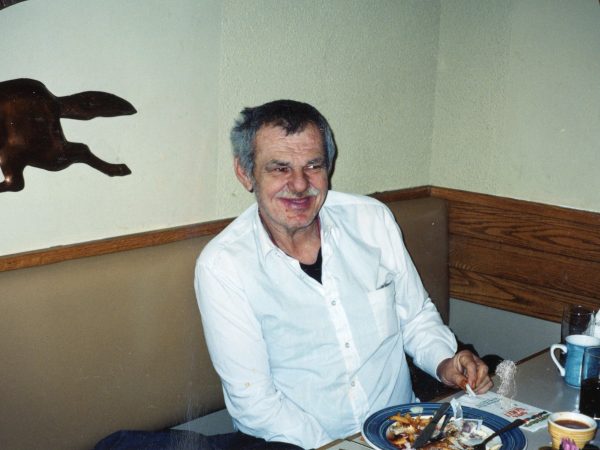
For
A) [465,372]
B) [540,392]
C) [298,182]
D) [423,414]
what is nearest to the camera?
[423,414]

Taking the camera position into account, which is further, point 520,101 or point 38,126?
point 520,101

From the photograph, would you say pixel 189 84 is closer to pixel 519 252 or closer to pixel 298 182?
pixel 298 182

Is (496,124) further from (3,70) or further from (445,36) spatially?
(3,70)

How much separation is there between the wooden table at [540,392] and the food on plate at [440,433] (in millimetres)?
77

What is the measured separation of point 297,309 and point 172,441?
19.3 inches

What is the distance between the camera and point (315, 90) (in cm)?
282

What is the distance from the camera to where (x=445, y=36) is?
3.28 metres

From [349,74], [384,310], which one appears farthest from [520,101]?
[384,310]

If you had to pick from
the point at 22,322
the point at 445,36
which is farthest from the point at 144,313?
the point at 445,36

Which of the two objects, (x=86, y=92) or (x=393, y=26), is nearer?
(x=86, y=92)

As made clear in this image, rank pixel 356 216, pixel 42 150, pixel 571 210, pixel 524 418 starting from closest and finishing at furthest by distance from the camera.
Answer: pixel 524 418, pixel 42 150, pixel 356 216, pixel 571 210

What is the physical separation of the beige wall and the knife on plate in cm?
115

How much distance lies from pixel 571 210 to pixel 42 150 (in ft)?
6.64

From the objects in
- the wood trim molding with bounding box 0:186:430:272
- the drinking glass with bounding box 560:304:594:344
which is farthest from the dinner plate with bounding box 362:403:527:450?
the wood trim molding with bounding box 0:186:430:272
